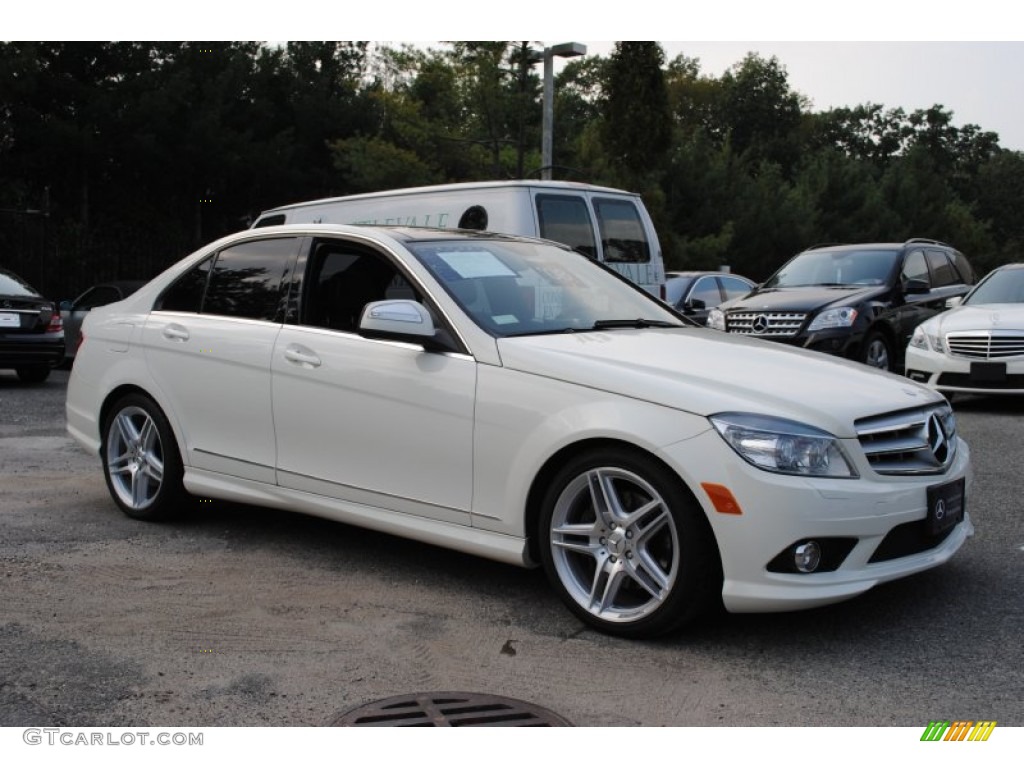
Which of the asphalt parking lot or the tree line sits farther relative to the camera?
the tree line

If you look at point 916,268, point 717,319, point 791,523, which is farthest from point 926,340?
point 791,523

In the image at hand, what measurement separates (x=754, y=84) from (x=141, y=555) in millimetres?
81184

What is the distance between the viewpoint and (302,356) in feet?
17.9

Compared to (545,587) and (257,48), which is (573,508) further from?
(257,48)

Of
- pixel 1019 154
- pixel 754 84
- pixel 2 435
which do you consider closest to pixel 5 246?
pixel 2 435

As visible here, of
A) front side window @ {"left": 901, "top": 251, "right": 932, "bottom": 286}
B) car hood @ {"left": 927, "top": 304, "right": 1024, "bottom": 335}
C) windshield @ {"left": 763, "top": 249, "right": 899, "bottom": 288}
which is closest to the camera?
car hood @ {"left": 927, "top": 304, "right": 1024, "bottom": 335}

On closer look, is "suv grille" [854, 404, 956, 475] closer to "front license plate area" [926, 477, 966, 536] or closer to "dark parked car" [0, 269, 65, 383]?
"front license plate area" [926, 477, 966, 536]

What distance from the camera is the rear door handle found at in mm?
5398

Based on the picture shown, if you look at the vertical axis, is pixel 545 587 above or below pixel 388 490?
below

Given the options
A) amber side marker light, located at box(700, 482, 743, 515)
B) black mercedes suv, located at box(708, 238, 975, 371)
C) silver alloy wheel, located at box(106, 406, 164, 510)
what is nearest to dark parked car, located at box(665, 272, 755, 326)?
black mercedes suv, located at box(708, 238, 975, 371)

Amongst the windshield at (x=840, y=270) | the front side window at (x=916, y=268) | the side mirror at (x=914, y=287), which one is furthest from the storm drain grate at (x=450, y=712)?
the front side window at (x=916, y=268)

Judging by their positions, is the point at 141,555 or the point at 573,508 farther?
the point at 141,555

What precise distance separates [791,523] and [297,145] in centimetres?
3611

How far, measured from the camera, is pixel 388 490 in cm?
508
